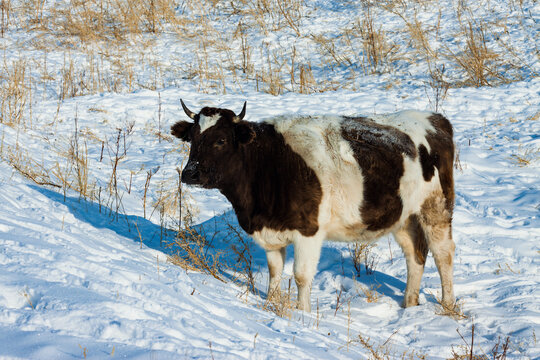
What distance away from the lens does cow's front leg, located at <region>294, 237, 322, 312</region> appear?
5102 millimetres

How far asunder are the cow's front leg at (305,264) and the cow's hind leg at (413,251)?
1.14 m

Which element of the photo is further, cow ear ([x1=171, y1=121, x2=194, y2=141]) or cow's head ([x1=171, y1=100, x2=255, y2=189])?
cow ear ([x1=171, y1=121, x2=194, y2=141])

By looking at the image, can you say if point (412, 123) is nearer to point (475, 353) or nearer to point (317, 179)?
point (317, 179)

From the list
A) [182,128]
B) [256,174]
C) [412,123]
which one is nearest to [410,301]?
[412,123]

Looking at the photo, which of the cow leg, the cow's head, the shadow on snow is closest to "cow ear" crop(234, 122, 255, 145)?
the cow's head

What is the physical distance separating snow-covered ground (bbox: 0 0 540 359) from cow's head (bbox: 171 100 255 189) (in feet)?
2.87

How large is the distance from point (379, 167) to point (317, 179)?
64cm

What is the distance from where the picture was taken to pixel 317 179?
5.05m

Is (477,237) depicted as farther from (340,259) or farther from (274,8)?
(274,8)

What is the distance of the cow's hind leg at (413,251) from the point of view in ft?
18.7

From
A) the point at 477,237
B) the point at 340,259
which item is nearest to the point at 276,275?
the point at 340,259

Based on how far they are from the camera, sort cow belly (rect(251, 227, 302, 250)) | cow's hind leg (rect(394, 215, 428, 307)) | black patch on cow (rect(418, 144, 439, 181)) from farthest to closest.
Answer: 1. cow's hind leg (rect(394, 215, 428, 307))
2. black patch on cow (rect(418, 144, 439, 181))
3. cow belly (rect(251, 227, 302, 250))

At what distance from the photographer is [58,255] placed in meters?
3.99

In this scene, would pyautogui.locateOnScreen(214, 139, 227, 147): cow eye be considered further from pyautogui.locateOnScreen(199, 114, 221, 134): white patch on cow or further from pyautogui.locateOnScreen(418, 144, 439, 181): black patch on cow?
pyautogui.locateOnScreen(418, 144, 439, 181): black patch on cow
